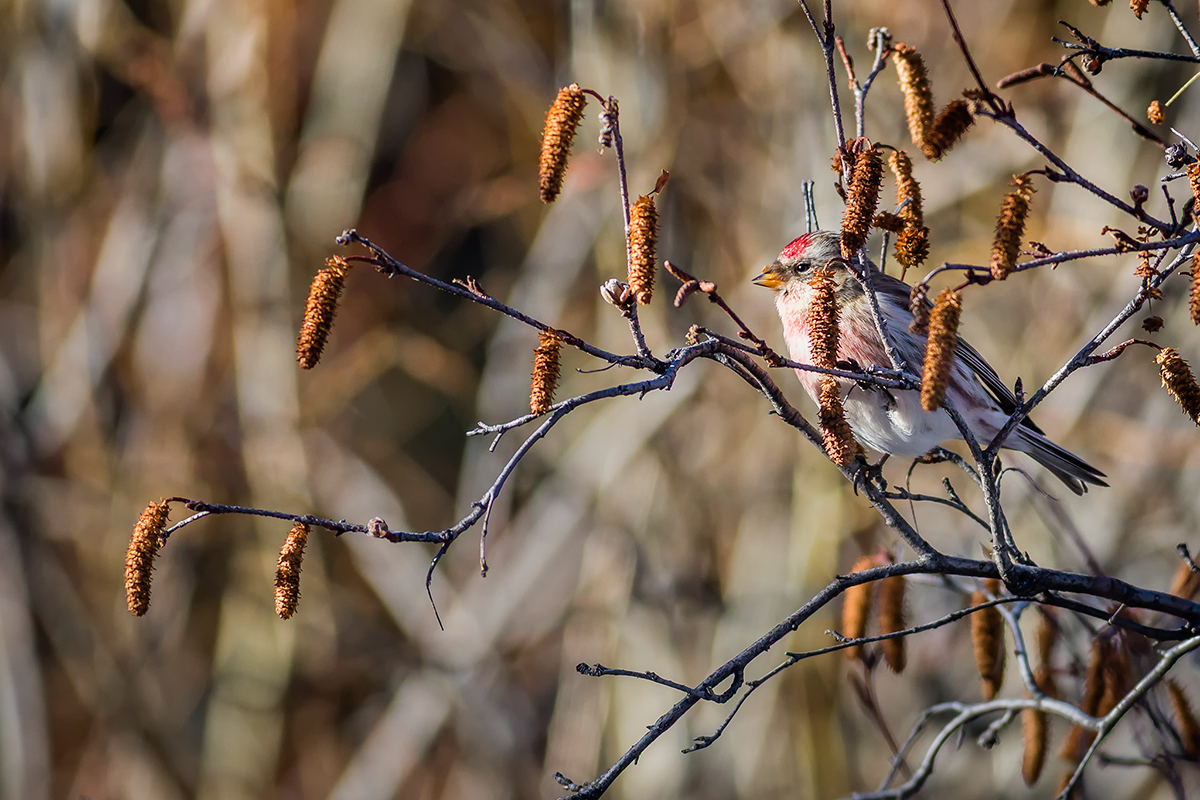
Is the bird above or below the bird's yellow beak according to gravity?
below

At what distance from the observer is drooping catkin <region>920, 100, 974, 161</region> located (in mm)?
1691

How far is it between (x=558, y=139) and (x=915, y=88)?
2.08 ft

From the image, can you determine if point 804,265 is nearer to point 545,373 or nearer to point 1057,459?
point 1057,459

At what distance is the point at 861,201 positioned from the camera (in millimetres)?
1858

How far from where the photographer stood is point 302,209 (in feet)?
23.6

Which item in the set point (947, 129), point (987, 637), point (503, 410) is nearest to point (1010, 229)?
point (947, 129)

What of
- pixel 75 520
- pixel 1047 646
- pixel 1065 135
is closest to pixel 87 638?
pixel 75 520

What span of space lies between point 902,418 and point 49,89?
6163 millimetres

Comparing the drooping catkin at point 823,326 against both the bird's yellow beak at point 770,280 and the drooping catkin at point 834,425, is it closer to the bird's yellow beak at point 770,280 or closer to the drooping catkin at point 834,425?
the drooping catkin at point 834,425

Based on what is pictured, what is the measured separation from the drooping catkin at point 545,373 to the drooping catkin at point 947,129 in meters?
0.69

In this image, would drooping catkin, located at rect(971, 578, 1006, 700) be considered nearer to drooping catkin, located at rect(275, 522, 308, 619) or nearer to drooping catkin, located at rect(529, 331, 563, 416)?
drooping catkin, located at rect(529, 331, 563, 416)

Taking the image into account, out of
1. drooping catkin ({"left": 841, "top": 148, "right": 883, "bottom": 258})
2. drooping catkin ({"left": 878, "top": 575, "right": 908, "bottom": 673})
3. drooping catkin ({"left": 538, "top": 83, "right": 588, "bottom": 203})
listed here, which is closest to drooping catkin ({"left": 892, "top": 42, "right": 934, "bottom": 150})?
drooping catkin ({"left": 841, "top": 148, "right": 883, "bottom": 258})

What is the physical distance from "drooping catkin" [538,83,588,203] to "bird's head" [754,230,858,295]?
6.09ft

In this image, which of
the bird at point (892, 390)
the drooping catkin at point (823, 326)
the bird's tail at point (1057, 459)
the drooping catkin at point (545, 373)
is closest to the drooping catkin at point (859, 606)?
the bird at point (892, 390)
